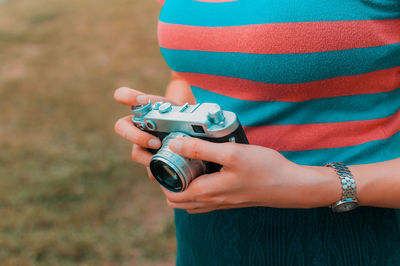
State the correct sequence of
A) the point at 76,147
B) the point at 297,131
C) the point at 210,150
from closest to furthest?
the point at 210,150 < the point at 297,131 < the point at 76,147

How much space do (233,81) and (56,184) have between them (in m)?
1.75

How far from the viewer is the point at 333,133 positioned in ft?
2.15

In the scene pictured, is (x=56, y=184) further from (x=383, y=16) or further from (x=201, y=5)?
(x=383, y=16)

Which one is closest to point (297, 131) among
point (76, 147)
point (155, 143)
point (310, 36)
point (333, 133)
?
point (333, 133)

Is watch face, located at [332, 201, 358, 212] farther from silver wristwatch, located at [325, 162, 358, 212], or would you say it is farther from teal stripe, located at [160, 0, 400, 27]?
teal stripe, located at [160, 0, 400, 27]

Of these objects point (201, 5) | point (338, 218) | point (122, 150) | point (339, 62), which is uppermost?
point (122, 150)

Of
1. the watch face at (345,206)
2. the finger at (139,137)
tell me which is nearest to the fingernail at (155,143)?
the finger at (139,137)

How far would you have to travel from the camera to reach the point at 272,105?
678 millimetres

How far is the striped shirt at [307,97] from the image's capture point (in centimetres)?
60

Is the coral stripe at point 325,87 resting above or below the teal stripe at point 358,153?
above

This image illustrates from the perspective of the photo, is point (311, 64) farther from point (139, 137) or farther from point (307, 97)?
point (139, 137)

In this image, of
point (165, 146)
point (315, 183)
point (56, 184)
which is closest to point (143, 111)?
point (165, 146)

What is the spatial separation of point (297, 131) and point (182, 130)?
0.21m

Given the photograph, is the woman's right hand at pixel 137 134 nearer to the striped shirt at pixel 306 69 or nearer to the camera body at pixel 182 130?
the camera body at pixel 182 130
